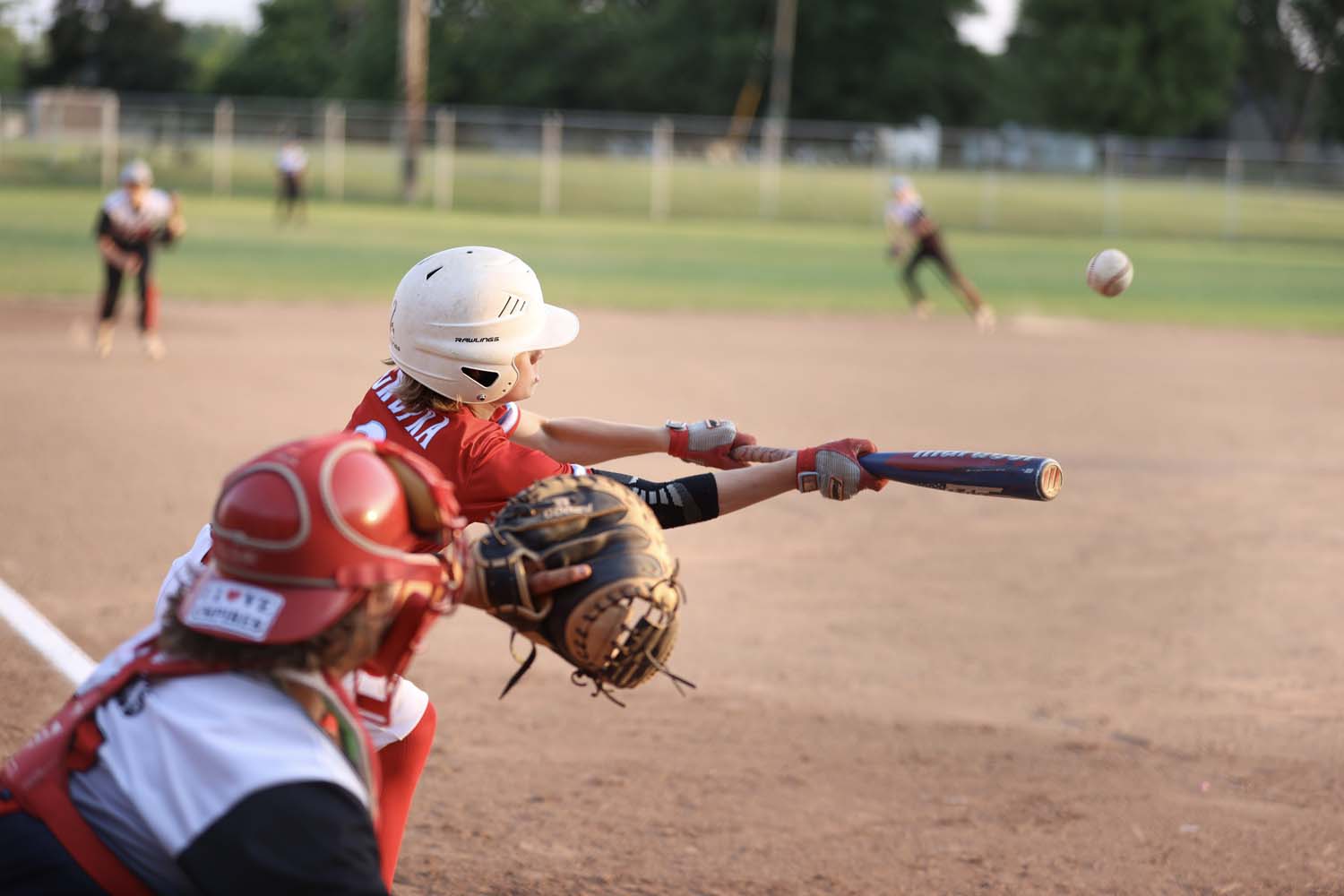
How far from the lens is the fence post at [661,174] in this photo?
46.3 m

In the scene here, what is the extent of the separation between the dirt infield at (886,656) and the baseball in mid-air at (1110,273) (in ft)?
5.98

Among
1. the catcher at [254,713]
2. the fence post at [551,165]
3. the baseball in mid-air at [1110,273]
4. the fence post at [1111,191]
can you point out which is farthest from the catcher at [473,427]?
the fence post at [1111,191]

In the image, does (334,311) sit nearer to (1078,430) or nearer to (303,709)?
(1078,430)

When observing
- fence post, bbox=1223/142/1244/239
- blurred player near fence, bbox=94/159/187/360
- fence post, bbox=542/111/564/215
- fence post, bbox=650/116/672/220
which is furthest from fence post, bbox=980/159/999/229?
blurred player near fence, bbox=94/159/187/360

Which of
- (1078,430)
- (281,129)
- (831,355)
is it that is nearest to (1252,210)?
(281,129)

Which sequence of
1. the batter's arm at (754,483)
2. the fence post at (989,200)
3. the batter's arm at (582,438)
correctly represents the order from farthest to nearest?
the fence post at (989,200) < the batter's arm at (582,438) < the batter's arm at (754,483)

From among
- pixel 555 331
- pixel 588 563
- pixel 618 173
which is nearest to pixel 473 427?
pixel 555 331

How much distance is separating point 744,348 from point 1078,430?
225 inches

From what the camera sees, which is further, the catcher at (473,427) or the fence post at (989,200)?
the fence post at (989,200)

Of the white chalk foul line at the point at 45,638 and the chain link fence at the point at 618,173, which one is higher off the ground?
the chain link fence at the point at 618,173

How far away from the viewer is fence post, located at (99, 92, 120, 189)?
45.3 m

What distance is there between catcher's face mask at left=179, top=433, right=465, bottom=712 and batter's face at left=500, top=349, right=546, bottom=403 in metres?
1.49

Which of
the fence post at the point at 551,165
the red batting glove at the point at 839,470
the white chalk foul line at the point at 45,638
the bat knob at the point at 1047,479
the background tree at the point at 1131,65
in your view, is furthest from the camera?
the background tree at the point at 1131,65

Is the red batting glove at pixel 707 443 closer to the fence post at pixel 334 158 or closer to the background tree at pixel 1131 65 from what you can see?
the fence post at pixel 334 158
